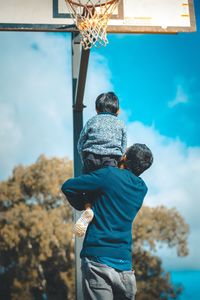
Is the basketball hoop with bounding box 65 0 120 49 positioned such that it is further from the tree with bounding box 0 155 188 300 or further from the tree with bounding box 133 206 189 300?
the tree with bounding box 133 206 189 300

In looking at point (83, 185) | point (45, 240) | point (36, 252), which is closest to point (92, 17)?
point (83, 185)

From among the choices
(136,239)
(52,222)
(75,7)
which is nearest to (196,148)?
(136,239)

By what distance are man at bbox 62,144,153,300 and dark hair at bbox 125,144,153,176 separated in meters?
0.07

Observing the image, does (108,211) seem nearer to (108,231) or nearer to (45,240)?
(108,231)

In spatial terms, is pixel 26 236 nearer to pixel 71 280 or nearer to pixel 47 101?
pixel 71 280

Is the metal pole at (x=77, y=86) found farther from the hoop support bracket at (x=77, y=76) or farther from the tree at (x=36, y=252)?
the tree at (x=36, y=252)

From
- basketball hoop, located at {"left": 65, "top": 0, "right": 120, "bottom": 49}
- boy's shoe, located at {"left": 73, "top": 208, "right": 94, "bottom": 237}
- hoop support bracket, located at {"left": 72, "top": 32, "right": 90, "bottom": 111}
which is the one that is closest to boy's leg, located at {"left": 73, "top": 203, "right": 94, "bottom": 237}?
boy's shoe, located at {"left": 73, "top": 208, "right": 94, "bottom": 237}

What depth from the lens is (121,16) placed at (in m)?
4.50

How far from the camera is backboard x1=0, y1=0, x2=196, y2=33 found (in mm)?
4344

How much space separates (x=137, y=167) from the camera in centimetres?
240

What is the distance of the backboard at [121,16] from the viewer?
4.34 m

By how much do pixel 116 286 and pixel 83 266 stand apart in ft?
0.57

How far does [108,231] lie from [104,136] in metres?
0.44

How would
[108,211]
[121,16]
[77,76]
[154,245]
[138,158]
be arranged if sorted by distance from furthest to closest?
1. [154,245]
2. [77,76]
3. [121,16]
4. [138,158]
5. [108,211]
